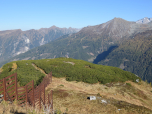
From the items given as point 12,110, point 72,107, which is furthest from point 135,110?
point 12,110

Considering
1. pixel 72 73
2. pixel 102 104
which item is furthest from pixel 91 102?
pixel 72 73

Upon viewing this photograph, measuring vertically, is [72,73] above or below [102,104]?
below

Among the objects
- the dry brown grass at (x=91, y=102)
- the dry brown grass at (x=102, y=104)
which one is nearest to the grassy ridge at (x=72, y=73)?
the dry brown grass at (x=91, y=102)

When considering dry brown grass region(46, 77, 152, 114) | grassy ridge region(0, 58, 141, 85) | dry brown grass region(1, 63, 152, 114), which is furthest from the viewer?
grassy ridge region(0, 58, 141, 85)

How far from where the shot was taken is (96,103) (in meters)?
20.5

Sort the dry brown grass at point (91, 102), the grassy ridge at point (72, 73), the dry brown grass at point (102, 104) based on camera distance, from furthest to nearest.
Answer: the grassy ridge at point (72, 73)
the dry brown grass at point (91, 102)
the dry brown grass at point (102, 104)

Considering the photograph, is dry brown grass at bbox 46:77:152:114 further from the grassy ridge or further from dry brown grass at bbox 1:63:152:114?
the grassy ridge

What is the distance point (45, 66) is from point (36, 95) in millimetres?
33040

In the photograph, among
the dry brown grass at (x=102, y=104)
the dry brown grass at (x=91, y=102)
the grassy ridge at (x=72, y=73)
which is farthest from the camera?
the grassy ridge at (x=72, y=73)

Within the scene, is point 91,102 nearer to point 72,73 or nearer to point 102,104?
point 102,104

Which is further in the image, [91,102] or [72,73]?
[72,73]

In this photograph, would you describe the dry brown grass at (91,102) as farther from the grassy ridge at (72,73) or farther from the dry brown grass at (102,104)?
the grassy ridge at (72,73)

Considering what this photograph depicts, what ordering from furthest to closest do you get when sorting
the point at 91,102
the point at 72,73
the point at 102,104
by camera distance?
the point at 72,73 → the point at 91,102 → the point at 102,104

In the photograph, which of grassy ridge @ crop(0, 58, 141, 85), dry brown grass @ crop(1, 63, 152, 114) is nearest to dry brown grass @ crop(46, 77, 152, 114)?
dry brown grass @ crop(1, 63, 152, 114)
